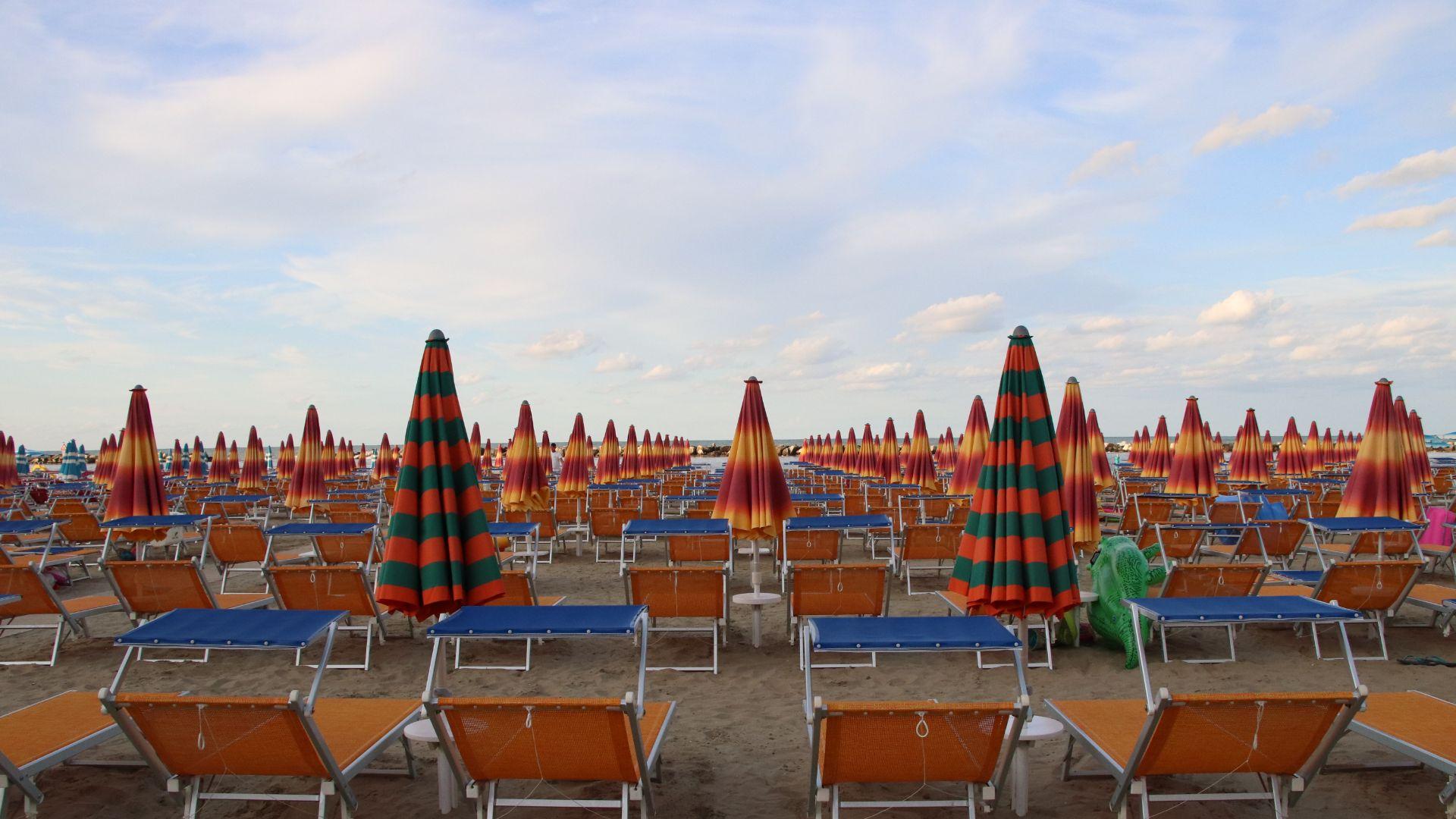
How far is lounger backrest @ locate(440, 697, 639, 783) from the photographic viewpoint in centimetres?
285

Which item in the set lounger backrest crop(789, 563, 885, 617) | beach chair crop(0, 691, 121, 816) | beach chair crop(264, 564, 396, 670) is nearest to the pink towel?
lounger backrest crop(789, 563, 885, 617)

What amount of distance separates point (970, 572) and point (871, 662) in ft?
6.67

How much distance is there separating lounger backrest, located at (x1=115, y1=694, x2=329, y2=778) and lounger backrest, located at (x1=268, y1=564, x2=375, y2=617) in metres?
2.91

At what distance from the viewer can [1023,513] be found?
4059 millimetres

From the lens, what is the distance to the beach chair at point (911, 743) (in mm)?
2797

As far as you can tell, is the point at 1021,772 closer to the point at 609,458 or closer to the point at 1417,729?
the point at 1417,729

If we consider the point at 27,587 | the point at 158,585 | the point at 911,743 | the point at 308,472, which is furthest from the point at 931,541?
the point at 308,472

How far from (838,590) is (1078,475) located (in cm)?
266

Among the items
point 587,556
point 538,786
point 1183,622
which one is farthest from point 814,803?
point 587,556

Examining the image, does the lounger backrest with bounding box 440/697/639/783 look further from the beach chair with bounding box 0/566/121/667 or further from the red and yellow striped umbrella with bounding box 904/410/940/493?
the red and yellow striped umbrella with bounding box 904/410/940/493

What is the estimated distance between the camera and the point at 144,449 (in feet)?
31.3

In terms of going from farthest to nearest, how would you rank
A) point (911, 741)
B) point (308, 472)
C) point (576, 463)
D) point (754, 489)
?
point (576, 463)
point (308, 472)
point (754, 489)
point (911, 741)

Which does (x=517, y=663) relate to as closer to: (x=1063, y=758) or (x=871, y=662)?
(x=871, y=662)

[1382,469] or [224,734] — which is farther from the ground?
[1382,469]
